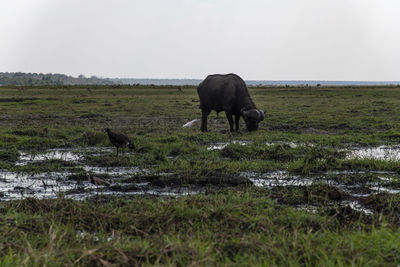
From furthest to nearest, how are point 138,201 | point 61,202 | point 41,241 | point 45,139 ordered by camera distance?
point 45,139 < point 138,201 < point 61,202 < point 41,241

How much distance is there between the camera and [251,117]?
585 inches

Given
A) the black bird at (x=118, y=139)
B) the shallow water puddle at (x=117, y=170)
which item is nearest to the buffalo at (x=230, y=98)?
the black bird at (x=118, y=139)

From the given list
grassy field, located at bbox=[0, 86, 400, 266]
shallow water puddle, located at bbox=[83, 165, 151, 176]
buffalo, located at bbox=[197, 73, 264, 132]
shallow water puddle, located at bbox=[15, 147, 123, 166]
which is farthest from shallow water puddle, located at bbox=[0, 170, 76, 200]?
buffalo, located at bbox=[197, 73, 264, 132]

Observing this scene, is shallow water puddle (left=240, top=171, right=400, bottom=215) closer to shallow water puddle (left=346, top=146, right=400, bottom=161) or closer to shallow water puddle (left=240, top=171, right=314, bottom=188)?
shallow water puddle (left=240, top=171, right=314, bottom=188)

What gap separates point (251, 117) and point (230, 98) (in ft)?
3.25

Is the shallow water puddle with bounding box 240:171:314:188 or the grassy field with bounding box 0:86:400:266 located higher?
the grassy field with bounding box 0:86:400:266

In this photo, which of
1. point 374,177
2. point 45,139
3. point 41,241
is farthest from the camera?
point 45,139

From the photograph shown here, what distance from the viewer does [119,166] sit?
9.12 metres

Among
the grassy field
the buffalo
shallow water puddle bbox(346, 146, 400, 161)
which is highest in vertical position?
the buffalo

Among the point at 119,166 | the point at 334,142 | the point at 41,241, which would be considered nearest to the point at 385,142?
the point at 334,142

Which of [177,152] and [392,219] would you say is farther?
[177,152]

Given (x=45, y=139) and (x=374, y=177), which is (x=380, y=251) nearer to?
(x=374, y=177)

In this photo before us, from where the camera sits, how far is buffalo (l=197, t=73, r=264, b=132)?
15.1 meters

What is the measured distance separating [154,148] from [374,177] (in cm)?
510
